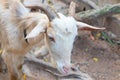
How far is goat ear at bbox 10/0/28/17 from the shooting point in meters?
3.67

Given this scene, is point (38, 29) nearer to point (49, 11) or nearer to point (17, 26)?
point (49, 11)

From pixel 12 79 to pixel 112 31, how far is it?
216 centimetres

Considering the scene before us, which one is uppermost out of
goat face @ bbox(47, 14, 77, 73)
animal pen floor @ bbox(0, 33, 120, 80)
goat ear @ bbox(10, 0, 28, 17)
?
goat ear @ bbox(10, 0, 28, 17)

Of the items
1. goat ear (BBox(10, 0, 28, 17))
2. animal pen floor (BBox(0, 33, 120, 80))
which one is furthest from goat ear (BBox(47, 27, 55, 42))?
animal pen floor (BBox(0, 33, 120, 80))

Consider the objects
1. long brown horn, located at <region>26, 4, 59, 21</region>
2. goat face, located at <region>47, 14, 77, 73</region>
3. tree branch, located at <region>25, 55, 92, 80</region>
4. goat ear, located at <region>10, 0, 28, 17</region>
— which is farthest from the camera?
tree branch, located at <region>25, 55, 92, 80</region>

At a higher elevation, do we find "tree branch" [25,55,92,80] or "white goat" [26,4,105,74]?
"white goat" [26,4,105,74]

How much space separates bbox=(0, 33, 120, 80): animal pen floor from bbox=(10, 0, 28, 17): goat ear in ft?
3.87

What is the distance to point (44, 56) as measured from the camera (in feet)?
16.4

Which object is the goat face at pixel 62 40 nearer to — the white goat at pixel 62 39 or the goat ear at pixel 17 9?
the white goat at pixel 62 39

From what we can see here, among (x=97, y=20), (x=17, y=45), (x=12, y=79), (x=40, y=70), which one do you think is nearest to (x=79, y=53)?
(x=97, y=20)

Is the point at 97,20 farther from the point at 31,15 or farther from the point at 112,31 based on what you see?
the point at 31,15

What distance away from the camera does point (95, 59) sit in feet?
A: 17.6

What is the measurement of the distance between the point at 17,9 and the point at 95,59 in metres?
2.08

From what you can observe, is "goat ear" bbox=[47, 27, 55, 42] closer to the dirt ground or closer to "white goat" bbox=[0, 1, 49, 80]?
"white goat" bbox=[0, 1, 49, 80]
